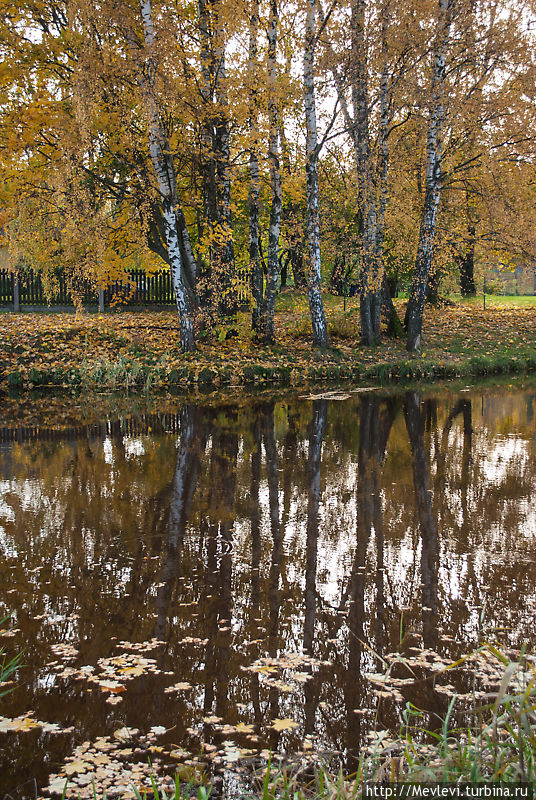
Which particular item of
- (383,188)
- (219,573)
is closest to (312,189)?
(383,188)

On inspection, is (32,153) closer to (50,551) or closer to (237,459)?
(237,459)

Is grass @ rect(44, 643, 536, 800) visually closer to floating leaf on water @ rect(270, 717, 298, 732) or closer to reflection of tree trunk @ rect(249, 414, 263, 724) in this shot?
floating leaf on water @ rect(270, 717, 298, 732)

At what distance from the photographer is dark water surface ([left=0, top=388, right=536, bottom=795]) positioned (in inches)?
144

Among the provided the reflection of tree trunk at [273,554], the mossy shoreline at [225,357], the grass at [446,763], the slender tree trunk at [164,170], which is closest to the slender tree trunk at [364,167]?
the mossy shoreline at [225,357]

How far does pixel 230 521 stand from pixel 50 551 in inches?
63.8

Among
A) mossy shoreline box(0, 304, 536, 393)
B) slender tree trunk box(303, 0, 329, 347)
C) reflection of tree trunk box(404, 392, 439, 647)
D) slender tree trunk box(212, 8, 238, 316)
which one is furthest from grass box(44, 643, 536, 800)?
slender tree trunk box(303, 0, 329, 347)

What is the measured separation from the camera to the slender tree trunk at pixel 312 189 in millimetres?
16203

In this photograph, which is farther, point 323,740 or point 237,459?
point 237,459

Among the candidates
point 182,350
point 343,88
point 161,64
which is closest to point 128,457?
point 182,350

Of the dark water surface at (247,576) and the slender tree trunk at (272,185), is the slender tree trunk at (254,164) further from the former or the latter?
the dark water surface at (247,576)

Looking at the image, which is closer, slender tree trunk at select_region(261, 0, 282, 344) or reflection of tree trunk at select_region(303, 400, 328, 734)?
reflection of tree trunk at select_region(303, 400, 328, 734)

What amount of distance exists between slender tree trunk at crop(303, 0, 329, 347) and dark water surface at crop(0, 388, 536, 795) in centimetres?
786

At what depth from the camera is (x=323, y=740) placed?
341 cm

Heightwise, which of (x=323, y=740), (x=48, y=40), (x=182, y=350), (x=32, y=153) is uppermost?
(x=48, y=40)
